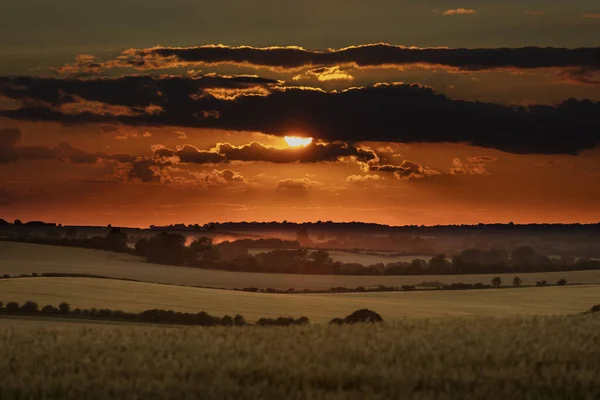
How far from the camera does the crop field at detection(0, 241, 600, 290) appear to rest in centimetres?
8975

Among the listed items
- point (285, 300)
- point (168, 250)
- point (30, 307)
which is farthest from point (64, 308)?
point (168, 250)

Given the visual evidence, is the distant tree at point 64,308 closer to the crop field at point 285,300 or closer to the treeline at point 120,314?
the treeline at point 120,314

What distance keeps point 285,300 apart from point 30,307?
782 inches

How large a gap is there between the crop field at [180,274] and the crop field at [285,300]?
1133 cm

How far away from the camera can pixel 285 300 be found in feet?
225

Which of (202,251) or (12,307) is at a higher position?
(202,251)

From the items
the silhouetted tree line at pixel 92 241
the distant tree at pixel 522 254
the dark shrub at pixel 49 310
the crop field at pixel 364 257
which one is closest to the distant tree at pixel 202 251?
the silhouetted tree line at pixel 92 241

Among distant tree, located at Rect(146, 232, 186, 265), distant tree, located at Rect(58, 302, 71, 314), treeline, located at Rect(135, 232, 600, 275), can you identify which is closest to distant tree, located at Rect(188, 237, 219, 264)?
treeline, located at Rect(135, 232, 600, 275)

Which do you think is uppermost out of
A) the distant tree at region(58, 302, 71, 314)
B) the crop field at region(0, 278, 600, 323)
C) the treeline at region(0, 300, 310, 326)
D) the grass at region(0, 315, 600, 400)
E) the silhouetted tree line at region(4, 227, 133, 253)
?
the silhouetted tree line at region(4, 227, 133, 253)

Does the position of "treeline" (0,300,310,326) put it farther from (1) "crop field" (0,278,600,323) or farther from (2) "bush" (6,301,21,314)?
(1) "crop field" (0,278,600,323)

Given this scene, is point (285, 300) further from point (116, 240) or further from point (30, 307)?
point (116, 240)

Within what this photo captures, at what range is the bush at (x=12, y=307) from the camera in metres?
52.7

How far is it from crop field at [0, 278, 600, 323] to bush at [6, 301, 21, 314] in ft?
8.72

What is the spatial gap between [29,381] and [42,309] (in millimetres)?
38431
